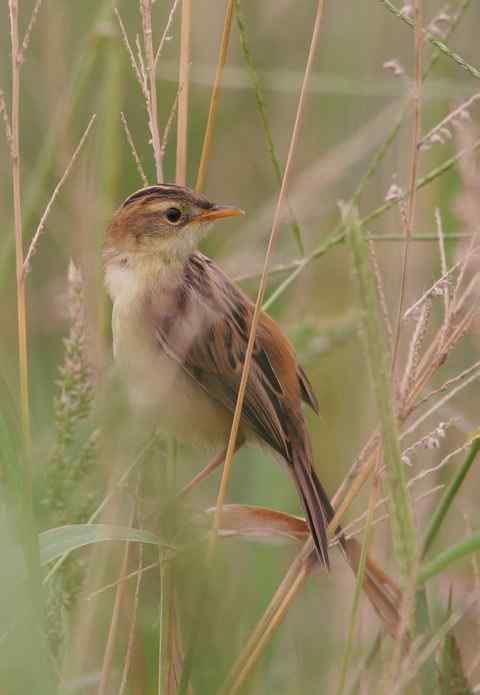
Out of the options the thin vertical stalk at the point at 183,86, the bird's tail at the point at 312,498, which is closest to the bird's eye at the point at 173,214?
the thin vertical stalk at the point at 183,86

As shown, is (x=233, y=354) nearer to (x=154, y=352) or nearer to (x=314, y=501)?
(x=154, y=352)

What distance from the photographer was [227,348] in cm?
357

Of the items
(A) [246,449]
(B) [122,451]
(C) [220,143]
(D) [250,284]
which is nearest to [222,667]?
(B) [122,451]

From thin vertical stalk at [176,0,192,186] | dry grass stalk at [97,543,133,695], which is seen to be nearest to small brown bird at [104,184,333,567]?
thin vertical stalk at [176,0,192,186]

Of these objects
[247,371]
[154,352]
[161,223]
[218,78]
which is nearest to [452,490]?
[247,371]

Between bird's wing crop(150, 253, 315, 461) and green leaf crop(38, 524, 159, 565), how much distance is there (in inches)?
44.8

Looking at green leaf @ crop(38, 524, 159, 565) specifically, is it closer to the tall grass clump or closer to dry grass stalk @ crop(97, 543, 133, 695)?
the tall grass clump

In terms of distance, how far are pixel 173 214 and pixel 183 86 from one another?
0.79 meters

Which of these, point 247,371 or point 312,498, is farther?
point 312,498

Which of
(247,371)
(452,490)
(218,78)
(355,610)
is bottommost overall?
(355,610)

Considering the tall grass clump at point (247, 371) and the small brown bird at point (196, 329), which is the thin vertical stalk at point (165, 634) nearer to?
the tall grass clump at point (247, 371)

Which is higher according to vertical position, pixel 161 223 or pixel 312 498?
pixel 161 223

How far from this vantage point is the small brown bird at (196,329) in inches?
132

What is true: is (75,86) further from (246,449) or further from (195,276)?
(246,449)
